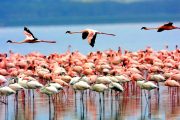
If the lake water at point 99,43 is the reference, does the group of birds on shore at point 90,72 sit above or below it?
below

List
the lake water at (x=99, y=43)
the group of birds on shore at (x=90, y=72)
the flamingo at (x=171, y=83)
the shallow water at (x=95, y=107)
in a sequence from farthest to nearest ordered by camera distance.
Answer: the lake water at (x=99, y=43), the flamingo at (x=171, y=83), the group of birds on shore at (x=90, y=72), the shallow water at (x=95, y=107)

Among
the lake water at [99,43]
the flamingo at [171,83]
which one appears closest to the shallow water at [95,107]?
the flamingo at [171,83]

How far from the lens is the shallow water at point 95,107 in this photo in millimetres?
14820

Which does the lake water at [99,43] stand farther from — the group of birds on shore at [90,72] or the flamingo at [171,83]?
the flamingo at [171,83]

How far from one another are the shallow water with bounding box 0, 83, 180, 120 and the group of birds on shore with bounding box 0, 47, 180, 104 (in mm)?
319

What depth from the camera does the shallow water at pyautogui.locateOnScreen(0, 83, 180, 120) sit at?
48.6 ft

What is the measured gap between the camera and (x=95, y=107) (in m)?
15.8

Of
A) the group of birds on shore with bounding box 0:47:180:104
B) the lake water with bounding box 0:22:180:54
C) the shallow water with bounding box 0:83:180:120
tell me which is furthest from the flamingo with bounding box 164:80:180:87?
the lake water with bounding box 0:22:180:54

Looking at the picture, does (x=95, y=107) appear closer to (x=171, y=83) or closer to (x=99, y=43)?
(x=171, y=83)

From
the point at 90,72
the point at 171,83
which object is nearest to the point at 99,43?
the point at 90,72

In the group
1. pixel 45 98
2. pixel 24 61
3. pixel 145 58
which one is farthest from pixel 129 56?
pixel 45 98

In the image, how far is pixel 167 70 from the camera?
58.5ft

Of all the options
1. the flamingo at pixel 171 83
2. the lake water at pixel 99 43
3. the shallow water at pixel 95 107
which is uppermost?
the lake water at pixel 99 43

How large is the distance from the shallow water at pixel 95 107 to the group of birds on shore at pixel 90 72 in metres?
0.32
